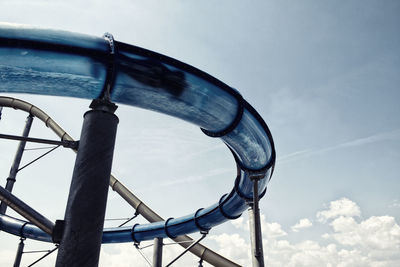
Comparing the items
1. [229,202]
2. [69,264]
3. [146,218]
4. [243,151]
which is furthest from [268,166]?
[146,218]

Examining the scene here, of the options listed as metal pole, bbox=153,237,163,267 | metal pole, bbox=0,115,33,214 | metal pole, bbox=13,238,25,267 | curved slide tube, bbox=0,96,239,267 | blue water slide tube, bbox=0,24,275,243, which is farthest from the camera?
metal pole, bbox=0,115,33,214

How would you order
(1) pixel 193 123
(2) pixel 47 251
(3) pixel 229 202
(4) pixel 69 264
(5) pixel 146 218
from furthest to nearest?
1. (5) pixel 146 218
2. (2) pixel 47 251
3. (3) pixel 229 202
4. (1) pixel 193 123
5. (4) pixel 69 264

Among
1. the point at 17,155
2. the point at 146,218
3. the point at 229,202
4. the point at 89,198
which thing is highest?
the point at 17,155

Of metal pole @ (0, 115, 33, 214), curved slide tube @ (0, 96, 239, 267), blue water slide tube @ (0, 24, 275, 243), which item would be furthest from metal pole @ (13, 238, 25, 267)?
blue water slide tube @ (0, 24, 275, 243)

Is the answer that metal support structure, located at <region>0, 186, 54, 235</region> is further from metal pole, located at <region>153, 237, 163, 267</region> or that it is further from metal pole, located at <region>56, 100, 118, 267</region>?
metal pole, located at <region>153, 237, 163, 267</region>

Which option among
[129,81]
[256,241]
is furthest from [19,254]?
[129,81]

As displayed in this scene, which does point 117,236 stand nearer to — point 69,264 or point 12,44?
point 69,264

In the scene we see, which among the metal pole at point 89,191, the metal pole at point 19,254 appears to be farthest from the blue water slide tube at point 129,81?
the metal pole at point 19,254

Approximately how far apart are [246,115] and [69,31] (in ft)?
10.2

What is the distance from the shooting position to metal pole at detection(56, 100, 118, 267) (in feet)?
9.96

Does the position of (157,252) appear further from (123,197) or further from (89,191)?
(89,191)

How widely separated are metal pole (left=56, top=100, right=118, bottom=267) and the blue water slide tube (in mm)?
463

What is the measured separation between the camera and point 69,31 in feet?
11.5

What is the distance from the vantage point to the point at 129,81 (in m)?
3.90
